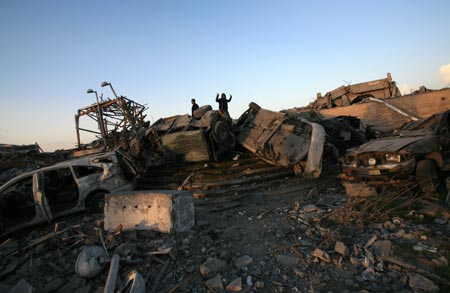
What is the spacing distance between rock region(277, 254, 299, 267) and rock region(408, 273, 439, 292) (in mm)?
1185

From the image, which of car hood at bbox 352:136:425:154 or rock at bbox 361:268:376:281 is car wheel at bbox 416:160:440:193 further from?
rock at bbox 361:268:376:281

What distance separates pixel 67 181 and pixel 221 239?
18.1 ft

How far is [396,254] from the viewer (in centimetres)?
297

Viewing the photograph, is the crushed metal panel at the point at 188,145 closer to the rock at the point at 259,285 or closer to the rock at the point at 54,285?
the rock at the point at 54,285

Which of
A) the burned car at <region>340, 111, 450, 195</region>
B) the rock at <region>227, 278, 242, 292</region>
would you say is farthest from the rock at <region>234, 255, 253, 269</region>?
the burned car at <region>340, 111, 450, 195</region>

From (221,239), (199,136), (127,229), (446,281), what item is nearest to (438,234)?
(446,281)

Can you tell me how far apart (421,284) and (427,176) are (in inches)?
114

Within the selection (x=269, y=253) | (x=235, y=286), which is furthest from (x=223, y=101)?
(x=235, y=286)

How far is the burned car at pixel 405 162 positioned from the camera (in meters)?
4.49

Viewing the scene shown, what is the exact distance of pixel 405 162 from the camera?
4.46 m

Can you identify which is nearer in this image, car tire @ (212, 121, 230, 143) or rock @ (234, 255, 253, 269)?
rock @ (234, 255, 253, 269)

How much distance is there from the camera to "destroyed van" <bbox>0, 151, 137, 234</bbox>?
5402mm

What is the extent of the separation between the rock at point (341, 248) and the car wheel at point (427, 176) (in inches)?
98.6

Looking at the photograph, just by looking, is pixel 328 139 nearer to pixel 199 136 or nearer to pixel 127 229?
pixel 199 136
